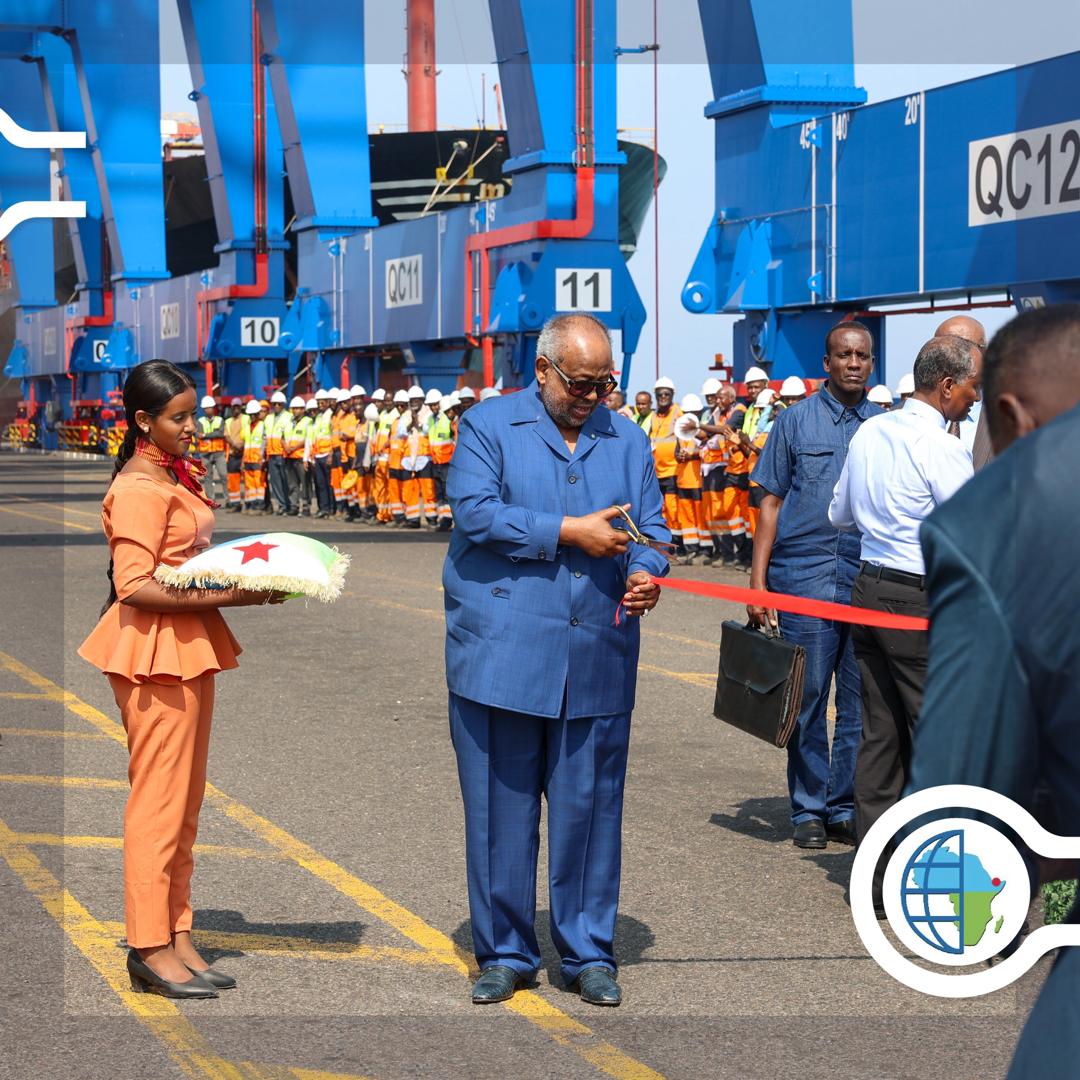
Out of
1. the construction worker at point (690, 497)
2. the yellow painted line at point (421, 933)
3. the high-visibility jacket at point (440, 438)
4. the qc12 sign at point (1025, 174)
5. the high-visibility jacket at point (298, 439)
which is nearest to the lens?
the yellow painted line at point (421, 933)

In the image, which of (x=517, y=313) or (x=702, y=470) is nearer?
(x=702, y=470)

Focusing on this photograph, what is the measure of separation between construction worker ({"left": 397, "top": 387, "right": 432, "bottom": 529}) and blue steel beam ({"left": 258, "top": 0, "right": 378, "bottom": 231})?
8.89m

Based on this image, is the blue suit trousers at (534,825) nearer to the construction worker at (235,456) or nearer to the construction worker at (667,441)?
the construction worker at (667,441)

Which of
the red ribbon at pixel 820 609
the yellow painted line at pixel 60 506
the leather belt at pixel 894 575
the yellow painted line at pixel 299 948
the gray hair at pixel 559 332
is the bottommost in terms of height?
the yellow painted line at pixel 60 506

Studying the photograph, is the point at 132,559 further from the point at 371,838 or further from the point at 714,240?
the point at 714,240

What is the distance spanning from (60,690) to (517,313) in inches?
621

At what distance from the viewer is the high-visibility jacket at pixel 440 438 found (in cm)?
2717

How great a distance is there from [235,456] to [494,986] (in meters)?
30.3

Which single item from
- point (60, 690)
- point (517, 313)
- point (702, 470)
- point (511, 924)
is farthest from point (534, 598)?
point (517, 313)

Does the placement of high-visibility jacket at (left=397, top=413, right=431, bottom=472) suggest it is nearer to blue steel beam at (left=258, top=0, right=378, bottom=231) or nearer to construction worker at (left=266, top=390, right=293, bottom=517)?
construction worker at (left=266, top=390, right=293, bottom=517)

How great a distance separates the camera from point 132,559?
17.2ft

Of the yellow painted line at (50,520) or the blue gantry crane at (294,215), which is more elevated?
the blue gantry crane at (294,215)

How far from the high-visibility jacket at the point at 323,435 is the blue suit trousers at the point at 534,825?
25.6 m

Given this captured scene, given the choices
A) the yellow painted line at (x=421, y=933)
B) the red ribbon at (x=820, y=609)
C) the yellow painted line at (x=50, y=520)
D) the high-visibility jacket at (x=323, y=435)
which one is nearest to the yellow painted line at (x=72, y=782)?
the yellow painted line at (x=421, y=933)
